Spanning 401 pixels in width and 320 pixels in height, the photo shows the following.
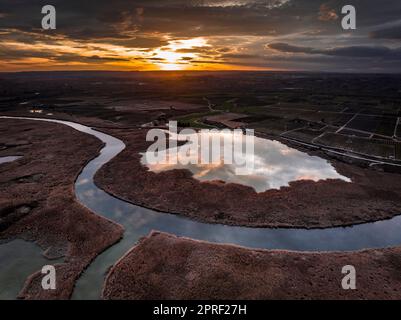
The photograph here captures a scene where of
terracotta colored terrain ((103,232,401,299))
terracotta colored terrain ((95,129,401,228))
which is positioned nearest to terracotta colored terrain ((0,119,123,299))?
terracotta colored terrain ((103,232,401,299))

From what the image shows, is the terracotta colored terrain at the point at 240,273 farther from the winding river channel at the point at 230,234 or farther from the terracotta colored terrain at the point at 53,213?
the terracotta colored terrain at the point at 53,213

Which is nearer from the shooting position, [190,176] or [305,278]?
[305,278]

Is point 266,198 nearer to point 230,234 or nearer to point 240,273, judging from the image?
point 230,234

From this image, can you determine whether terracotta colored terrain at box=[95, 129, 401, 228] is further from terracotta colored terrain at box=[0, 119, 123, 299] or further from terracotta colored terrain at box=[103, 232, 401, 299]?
terracotta colored terrain at box=[0, 119, 123, 299]

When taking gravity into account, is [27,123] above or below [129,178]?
above
